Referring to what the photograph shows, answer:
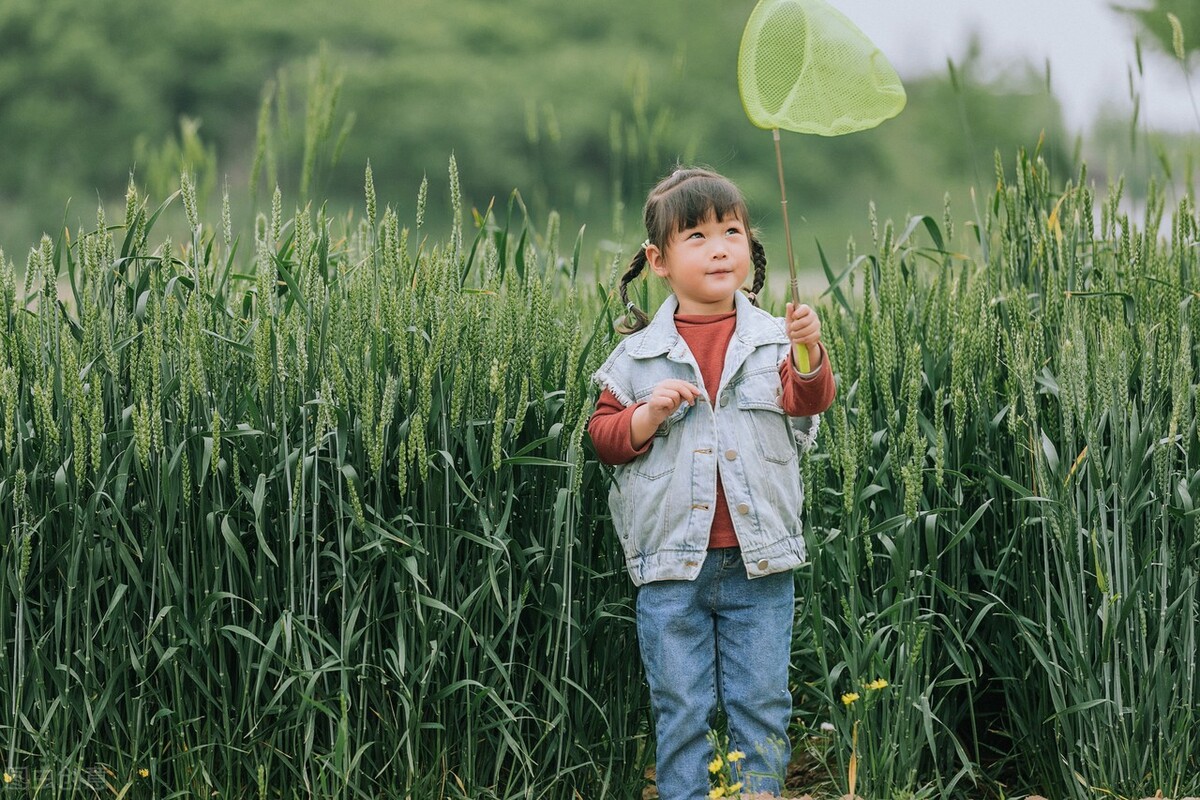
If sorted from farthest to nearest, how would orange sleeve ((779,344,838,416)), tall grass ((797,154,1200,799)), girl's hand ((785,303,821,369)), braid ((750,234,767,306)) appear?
braid ((750,234,767,306)) < tall grass ((797,154,1200,799)) < orange sleeve ((779,344,838,416)) < girl's hand ((785,303,821,369))

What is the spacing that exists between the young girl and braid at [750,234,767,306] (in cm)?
14

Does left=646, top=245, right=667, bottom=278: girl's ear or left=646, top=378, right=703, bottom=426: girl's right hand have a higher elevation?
left=646, top=245, right=667, bottom=278: girl's ear

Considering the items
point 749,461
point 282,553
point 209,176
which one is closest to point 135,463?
point 282,553

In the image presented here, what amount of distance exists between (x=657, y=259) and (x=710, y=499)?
0.49 metres

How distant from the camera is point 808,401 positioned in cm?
235

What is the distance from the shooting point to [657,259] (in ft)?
8.30

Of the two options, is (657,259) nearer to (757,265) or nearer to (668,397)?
(757,265)

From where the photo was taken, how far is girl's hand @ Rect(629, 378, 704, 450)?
228 centimetres

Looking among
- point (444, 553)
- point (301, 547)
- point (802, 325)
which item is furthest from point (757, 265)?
point (301, 547)

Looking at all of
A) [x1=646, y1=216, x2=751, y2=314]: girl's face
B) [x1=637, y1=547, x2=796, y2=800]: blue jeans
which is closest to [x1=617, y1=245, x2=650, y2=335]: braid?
[x1=646, y1=216, x2=751, y2=314]: girl's face

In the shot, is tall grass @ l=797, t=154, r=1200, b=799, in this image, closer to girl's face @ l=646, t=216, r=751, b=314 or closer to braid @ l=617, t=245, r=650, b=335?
girl's face @ l=646, t=216, r=751, b=314

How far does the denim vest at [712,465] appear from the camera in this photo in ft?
7.76

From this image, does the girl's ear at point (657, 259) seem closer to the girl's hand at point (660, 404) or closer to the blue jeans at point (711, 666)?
the girl's hand at point (660, 404)

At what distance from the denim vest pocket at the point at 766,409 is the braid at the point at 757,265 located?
0.24 meters
